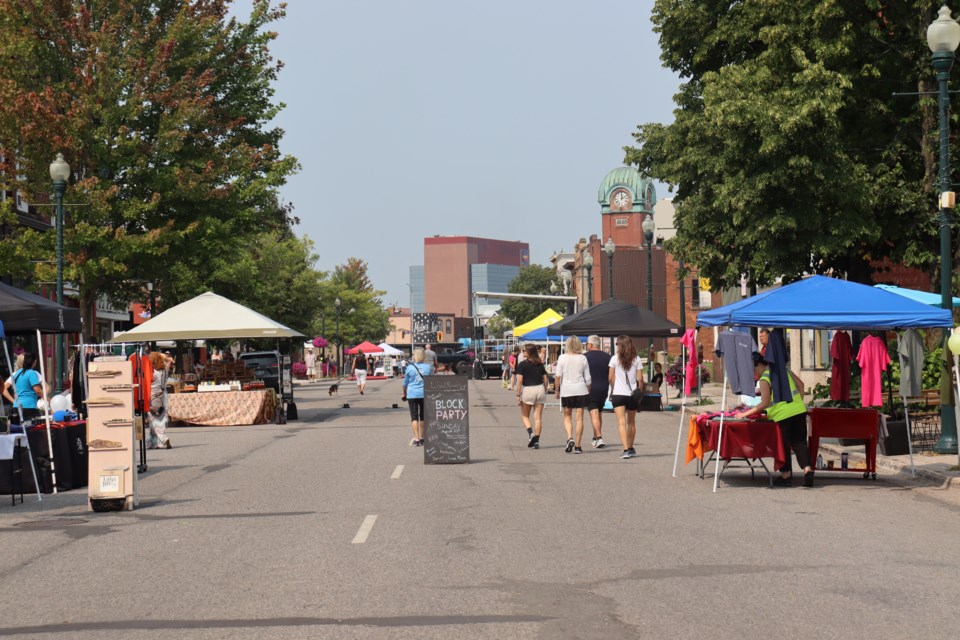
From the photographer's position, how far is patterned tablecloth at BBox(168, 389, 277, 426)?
31.2 metres

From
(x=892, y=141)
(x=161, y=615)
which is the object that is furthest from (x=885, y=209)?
(x=161, y=615)

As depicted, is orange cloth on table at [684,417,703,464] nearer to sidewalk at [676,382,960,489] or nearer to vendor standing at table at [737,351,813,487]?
vendor standing at table at [737,351,813,487]

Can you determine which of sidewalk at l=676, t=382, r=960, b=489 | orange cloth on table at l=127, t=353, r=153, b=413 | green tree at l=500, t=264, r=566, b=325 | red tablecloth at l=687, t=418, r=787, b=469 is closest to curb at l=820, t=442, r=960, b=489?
sidewalk at l=676, t=382, r=960, b=489

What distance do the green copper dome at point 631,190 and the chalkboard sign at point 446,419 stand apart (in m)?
113

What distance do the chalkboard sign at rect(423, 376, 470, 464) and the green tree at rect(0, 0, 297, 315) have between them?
618 inches

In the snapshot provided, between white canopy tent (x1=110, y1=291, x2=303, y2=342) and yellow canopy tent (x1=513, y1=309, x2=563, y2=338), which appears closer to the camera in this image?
white canopy tent (x1=110, y1=291, x2=303, y2=342)

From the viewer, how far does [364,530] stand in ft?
37.4

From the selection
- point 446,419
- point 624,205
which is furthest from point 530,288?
point 446,419

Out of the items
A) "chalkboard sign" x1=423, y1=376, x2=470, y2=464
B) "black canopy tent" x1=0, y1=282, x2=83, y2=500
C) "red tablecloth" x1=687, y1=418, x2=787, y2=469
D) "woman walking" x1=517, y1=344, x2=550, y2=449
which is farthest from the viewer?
"woman walking" x1=517, y1=344, x2=550, y2=449

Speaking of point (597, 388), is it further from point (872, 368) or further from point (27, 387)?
point (27, 387)

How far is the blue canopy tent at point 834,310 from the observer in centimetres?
1548

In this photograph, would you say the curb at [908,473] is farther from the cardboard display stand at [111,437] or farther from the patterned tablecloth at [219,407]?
the patterned tablecloth at [219,407]

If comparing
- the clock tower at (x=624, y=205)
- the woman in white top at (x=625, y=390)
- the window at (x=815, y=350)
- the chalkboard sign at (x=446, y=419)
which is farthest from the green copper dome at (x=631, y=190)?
the chalkboard sign at (x=446, y=419)

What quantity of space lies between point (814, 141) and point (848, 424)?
36.7 feet
